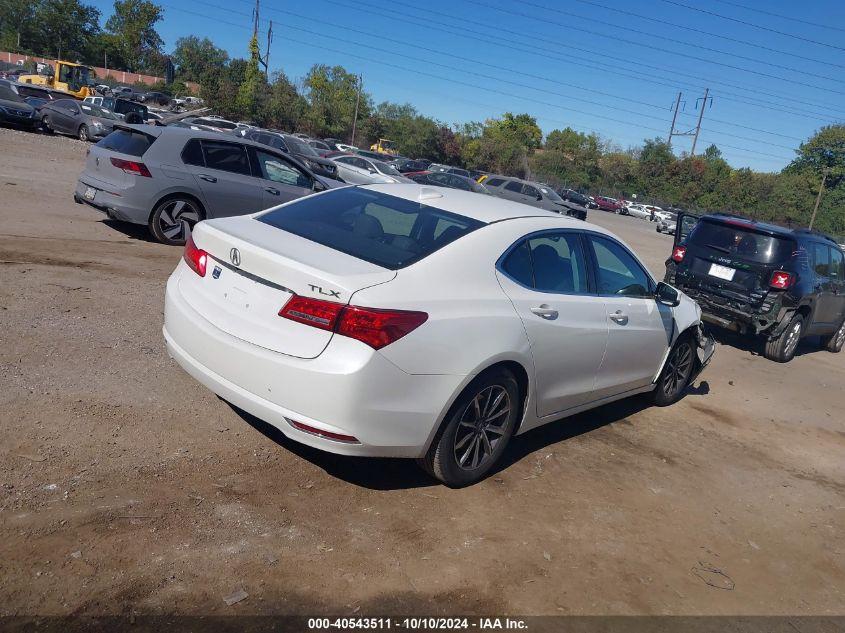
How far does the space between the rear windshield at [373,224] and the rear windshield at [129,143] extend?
17.5ft

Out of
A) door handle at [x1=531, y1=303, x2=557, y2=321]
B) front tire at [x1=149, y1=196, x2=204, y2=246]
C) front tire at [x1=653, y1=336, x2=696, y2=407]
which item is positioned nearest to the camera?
door handle at [x1=531, y1=303, x2=557, y2=321]

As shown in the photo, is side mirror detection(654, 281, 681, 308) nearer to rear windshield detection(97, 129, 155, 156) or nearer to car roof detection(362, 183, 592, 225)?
car roof detection(362, 183, 592, 225)

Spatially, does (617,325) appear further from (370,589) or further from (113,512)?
(113,512)

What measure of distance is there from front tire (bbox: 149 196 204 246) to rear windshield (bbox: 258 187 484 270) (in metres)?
5.27

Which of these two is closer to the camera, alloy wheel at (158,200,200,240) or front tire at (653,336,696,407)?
front tire at (653,336,696,407)

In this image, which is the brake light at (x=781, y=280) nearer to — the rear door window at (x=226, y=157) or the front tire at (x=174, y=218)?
the rear door window at (x=226, y=157)

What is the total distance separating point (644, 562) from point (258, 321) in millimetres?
2456

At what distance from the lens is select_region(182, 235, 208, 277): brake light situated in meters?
4.19

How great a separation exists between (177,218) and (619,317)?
22.0 ft

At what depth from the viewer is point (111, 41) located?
9012cm

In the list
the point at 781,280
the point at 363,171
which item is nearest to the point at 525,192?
the point at 363,171

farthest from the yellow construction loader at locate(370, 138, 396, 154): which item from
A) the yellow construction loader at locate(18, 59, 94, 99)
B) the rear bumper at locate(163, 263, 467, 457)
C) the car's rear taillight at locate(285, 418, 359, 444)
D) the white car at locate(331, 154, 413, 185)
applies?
the car's rear taillight at locate(285, 418, 359, 444)

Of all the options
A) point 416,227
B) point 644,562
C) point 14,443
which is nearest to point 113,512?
point 14,443

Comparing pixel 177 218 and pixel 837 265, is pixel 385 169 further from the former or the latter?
pixel 837 265
